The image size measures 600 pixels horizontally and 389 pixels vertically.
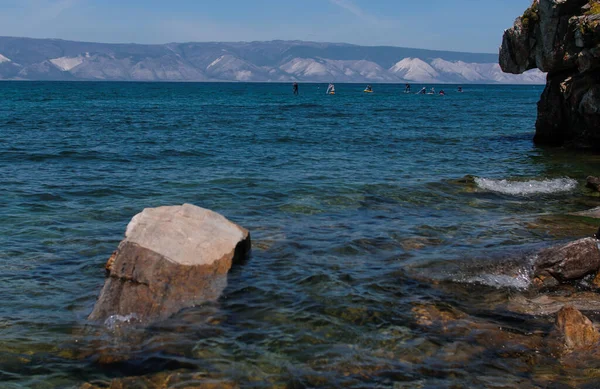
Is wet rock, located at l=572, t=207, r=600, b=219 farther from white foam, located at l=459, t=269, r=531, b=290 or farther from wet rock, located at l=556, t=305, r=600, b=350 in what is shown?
wet rock, located at l=556, t=305, r=600, b=350

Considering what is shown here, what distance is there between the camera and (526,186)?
20.4m

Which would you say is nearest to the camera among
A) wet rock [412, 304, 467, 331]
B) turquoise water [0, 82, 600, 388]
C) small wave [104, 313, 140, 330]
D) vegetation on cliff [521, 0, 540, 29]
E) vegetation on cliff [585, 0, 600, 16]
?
turquoise water [0, 82, 600, 388]

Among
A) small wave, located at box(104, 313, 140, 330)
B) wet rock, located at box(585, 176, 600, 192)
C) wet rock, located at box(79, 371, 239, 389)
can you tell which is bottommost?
wet rock, located at box(79, 371, 239, 389)

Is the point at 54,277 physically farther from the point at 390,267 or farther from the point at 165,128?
the point at 165,128

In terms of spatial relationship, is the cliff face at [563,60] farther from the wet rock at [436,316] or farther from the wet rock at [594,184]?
the wet rock at [436,316]

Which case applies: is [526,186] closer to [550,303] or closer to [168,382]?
[550,303]

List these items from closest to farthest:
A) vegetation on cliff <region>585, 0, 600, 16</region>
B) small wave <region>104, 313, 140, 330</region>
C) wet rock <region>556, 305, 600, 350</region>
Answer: wet rock <region>556, 305, 600, 350</region>
small wave <region>104, 313, 140, 330</region>
vegetation on cliff <region>585, 0, 600, 16</region>

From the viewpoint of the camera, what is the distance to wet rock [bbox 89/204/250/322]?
30.7 feet

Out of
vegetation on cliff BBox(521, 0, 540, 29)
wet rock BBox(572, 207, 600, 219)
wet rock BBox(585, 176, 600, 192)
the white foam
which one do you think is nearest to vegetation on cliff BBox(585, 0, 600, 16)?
vegetation on cliff BBox(521, 0, 540, 29)

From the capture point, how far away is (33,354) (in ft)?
27.1

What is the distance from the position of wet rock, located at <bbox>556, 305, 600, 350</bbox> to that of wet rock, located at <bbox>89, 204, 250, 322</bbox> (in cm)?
532

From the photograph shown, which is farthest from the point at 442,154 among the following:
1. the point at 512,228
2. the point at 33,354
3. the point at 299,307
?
the point at 33,354

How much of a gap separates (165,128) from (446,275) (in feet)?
110

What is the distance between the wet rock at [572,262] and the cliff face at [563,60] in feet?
56.2
